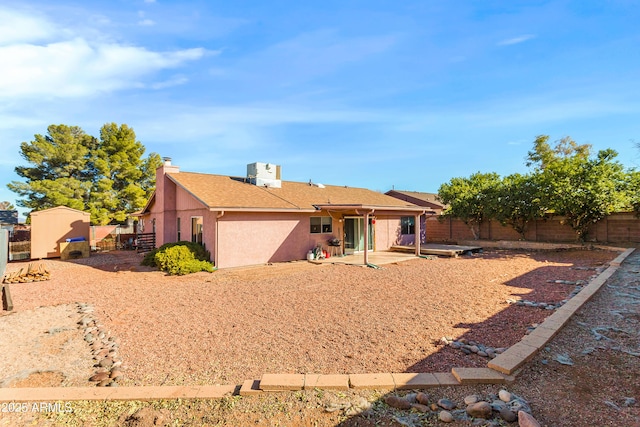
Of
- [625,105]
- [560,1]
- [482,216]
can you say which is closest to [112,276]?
[560,1]

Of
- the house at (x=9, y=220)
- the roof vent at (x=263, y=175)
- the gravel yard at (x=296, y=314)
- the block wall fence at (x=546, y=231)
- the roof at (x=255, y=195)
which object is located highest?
the roof vent at (x=263, y=175)

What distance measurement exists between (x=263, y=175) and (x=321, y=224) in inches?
171

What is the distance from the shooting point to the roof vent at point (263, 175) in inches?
663

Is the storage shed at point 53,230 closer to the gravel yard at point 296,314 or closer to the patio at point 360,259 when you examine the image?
the gravel yard at point 296,314

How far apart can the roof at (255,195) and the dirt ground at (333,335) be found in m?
3.25

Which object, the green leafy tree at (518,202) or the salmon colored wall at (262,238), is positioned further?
the green leafy tree at (518,202)

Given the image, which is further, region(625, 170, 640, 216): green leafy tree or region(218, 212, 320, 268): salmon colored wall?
region(625, 170, 640, 216): green leafy tree

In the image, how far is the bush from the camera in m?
11.2

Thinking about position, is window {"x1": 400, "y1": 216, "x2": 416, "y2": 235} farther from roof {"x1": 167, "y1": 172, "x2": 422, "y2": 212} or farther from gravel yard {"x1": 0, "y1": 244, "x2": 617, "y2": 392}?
gravel yard {"x1": 0, "y1": 244, "x2": 617, "y2": 392}

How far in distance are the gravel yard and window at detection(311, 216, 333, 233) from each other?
372cm

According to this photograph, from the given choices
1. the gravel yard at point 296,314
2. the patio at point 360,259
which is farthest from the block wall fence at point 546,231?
the patio at point 360,259

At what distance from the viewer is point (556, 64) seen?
1107 cm

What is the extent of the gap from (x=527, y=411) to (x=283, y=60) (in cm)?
1210

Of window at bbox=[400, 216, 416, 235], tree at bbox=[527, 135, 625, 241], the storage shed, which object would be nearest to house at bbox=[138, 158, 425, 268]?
window at bbox=[400, 216, 416, 235]
